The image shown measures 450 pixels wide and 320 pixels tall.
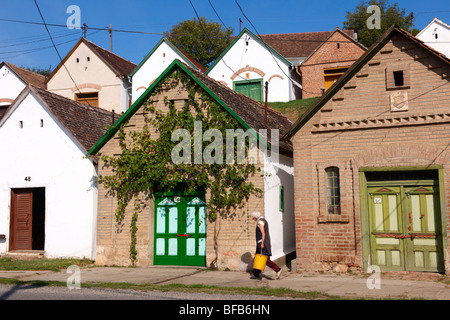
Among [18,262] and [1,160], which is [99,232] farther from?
[1,160]

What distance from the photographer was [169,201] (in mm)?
15273

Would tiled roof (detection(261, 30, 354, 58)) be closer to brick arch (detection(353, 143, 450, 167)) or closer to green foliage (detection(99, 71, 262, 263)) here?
green foliage (detection(99, 71, 262, 263))

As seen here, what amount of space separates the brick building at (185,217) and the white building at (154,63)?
17.6 metres

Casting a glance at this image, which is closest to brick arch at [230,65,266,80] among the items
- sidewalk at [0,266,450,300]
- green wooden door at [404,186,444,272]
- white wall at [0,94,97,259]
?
white wall at [0,94,97,259]

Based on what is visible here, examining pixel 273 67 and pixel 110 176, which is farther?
pixel 273 67

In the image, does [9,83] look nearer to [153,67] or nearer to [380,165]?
[153,67]

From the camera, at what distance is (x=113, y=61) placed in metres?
34.4

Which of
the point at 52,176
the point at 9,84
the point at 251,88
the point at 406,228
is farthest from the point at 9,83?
the point at 406,228

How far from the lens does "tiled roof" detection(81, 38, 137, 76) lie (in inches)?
1309

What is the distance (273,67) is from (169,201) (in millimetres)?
18868

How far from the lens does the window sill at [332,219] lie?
13039 mm

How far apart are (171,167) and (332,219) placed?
5.18 meters
